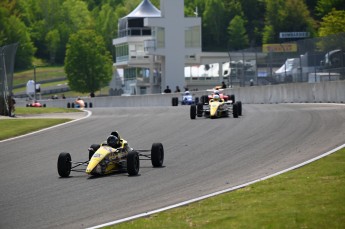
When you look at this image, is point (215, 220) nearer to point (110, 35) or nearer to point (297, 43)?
point (297, 43)

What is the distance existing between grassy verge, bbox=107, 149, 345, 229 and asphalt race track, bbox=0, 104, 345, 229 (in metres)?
0.92

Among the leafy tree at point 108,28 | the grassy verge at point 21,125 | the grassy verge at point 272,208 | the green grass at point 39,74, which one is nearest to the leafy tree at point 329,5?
the green grass at point 39,74

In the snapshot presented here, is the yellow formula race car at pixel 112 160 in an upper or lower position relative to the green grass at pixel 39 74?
upper

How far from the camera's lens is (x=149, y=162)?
22562 mm

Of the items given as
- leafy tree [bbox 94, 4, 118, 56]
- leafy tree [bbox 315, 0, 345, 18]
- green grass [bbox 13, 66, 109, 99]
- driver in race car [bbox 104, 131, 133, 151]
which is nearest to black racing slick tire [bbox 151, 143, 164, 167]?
driver in race car [bbox 104, 131, 133, 151]

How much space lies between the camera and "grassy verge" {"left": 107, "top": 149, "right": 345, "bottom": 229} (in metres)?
12.3

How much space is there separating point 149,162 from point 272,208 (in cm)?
936

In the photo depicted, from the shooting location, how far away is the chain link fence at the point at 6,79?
140 ft

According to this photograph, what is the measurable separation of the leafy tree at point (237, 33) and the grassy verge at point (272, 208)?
480 ft

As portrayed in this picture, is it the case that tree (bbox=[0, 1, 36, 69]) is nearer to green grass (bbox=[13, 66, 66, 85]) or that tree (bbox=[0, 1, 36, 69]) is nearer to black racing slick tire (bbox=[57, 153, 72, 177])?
green grass (bbox=[13, 66, 66, 85])

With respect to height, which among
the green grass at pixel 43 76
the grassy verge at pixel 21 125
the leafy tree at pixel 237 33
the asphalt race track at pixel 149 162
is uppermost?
the leafy tree at pixel 237 33

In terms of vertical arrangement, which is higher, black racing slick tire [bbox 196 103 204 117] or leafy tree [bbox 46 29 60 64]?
leafy tree [bbox 46 29 60 64]

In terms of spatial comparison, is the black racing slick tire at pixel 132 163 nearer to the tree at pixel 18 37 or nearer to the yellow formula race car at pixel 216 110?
the yellow formula race car at pixel 216 110

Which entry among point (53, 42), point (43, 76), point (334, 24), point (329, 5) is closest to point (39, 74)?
point (43, 76)
